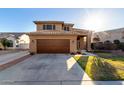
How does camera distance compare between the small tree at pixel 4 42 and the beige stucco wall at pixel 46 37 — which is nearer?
the beige stucco wall at pixel 46 37

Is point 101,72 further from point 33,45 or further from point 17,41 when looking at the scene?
point 17,41

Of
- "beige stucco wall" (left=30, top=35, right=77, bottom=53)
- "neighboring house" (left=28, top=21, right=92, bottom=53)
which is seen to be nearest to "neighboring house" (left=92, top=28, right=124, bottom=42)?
"neighboring house" (left=28, top=21, right=92, bottom=53)

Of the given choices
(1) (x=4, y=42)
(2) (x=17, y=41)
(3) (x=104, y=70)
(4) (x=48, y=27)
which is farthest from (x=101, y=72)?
(2) (x=17, y=41)

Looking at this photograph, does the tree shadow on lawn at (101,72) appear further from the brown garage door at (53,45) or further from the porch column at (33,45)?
the porch column at (33,45)

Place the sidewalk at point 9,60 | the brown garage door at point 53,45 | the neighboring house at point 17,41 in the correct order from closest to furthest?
1. the sidewalk at point 9,60
2. the brown garage door at point 53,45
3. the neighboring house at point 17,41

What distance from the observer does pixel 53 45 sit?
19469 mm

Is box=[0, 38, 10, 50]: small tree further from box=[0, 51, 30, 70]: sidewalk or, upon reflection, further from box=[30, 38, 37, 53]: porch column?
box=[0, 51, 30, 70]: sidewalk

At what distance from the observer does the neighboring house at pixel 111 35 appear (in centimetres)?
2750

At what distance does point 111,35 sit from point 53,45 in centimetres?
1594

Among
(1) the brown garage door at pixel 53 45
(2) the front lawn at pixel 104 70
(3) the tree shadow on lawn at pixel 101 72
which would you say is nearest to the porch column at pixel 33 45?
(1) the brown garage door at pixel 53 45

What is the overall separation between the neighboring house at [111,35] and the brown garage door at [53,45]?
14.0m

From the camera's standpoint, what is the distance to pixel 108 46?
81.1ft

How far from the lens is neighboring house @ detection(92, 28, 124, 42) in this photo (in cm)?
2750
